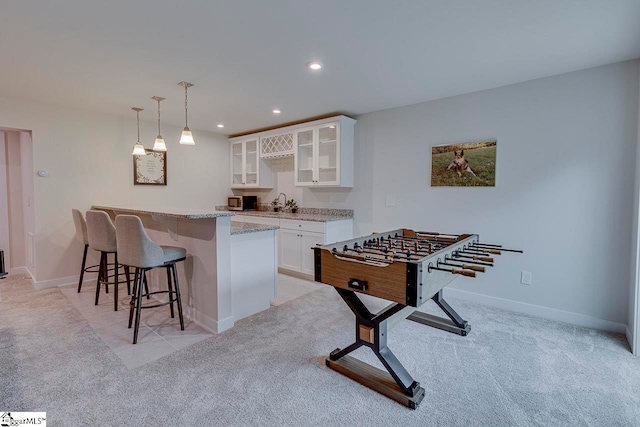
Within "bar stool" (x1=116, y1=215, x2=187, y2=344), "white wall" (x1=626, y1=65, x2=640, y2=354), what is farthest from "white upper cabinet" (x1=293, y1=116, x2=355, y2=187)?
"white wall" (x1=626, y1=65, x2=640, y2=354)

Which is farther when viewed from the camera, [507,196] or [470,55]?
[507,196]

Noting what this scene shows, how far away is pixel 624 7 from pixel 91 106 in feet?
16.3

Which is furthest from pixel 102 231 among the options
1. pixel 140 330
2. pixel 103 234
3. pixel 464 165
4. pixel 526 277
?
pixel 526 277

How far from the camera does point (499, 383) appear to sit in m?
1.96

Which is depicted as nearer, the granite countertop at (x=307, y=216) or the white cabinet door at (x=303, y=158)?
the granite countertop at (x=307, y=216)

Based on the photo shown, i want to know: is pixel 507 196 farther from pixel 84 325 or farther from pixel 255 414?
pixel 84 325

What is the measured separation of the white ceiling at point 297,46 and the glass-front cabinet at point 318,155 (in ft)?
2.58

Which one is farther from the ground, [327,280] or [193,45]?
[193,45]

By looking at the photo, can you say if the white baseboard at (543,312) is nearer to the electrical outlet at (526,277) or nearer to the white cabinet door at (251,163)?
the electrical outlet at (526,277)

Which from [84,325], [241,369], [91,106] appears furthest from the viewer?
[91,106]

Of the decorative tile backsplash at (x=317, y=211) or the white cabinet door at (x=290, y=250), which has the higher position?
the decorative tile backsplash at (x=317, y=211)

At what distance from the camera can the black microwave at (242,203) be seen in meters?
5.38

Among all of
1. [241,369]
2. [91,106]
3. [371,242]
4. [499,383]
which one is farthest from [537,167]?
[91,106]

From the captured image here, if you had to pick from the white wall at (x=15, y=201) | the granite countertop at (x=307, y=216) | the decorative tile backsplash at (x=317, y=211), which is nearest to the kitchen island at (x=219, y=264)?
the granite countertop at (x=307, y=216)
